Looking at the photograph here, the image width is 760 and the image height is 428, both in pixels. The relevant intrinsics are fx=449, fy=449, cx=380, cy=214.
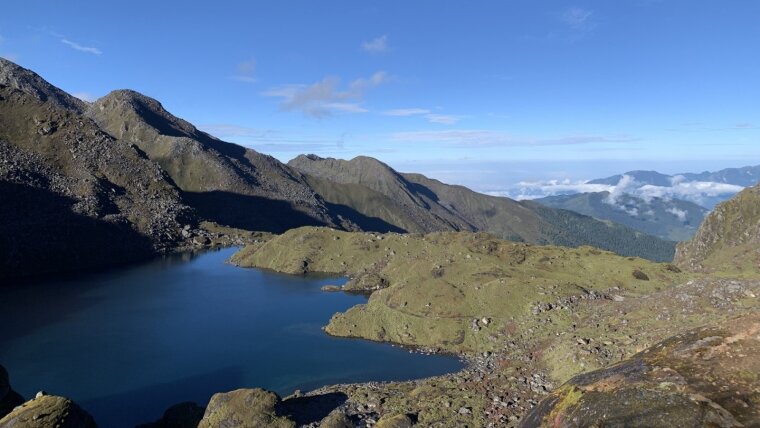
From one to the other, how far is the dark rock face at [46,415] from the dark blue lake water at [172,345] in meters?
18.3

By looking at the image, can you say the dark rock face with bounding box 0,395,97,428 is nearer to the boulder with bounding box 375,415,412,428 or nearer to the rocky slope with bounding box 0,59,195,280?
the boulder with bounding box 375,415,412,428

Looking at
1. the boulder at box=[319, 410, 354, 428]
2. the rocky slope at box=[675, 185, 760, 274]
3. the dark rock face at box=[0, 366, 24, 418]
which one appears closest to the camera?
the dark rock face at box=[0, 366, 24, 418]

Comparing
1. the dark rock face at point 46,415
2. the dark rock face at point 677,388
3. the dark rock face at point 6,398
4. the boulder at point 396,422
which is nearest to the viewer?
the dark rock face at point 677,388

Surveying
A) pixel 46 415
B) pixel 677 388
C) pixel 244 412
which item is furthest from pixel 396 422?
pixel 677 388

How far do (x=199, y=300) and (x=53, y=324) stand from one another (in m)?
33.5

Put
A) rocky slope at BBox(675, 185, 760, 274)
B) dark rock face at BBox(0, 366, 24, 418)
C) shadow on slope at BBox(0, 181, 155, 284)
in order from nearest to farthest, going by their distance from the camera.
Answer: dark rock face at BBox(0, 366, 24, 418) → shadow on slope at BBox(0, 181, 155, 284) → rocky slope at BBox(675, 185, 760, 274)

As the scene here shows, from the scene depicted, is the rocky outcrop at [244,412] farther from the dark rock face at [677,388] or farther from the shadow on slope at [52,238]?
the shadow on slope at [52,238]

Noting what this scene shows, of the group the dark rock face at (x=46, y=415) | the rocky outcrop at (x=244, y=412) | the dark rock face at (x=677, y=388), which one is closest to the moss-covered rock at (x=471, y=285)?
the rocky outcrop at (x=244, y=412)

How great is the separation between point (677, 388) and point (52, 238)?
192 m

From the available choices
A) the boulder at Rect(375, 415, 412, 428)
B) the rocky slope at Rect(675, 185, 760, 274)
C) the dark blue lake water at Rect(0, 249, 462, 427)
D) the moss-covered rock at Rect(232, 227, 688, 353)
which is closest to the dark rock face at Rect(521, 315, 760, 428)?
the boulder at Rect(375, 415, 412, 428)

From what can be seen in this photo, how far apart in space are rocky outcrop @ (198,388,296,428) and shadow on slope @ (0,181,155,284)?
130 metres

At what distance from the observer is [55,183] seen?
186m

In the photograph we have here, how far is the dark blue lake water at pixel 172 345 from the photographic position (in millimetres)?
68812

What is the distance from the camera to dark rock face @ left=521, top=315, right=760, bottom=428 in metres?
17.1
